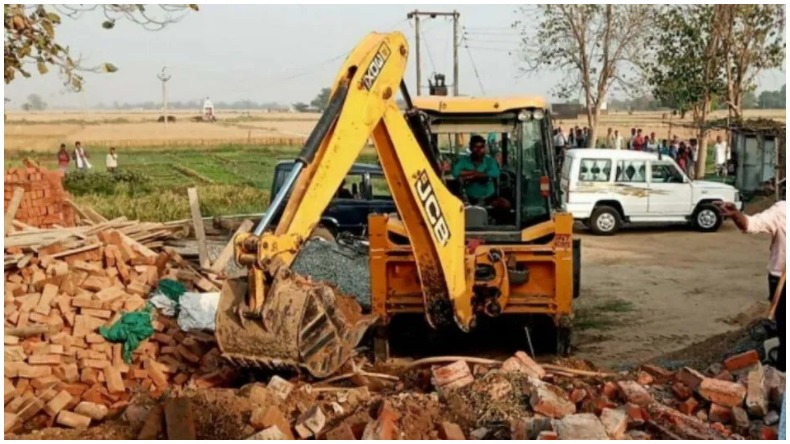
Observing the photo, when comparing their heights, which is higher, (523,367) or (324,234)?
(324,234)

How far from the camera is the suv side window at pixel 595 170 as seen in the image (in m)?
19.1

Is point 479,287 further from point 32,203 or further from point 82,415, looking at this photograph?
point 32,203

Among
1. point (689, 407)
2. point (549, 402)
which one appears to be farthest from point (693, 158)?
point (549, 402)

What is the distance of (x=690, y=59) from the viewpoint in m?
27.3

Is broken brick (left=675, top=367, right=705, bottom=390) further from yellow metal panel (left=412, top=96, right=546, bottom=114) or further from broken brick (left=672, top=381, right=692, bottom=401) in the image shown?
yellow metal panel (left=412, top=96, right=546, bottom=114)

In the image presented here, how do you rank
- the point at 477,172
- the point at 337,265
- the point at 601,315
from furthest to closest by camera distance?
the point at 337,265 → the point at 601,315 → the point at 477,172

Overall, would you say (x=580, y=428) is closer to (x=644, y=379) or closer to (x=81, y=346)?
(x=644, y=379)

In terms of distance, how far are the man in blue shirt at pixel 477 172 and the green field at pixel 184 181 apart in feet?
32.4

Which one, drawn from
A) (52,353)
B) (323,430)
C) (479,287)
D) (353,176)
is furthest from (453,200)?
(353,176)

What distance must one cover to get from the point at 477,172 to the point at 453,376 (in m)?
2.48

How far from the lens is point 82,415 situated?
795cm

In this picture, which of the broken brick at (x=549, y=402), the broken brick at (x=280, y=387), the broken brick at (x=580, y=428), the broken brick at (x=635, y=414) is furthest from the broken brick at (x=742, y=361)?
the broken brick at (x=280, y=387)

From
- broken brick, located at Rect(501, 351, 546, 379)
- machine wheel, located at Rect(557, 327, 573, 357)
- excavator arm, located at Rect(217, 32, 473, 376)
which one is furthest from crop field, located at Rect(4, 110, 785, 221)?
broken brick, located at Rect(501, 351, 546, 379)

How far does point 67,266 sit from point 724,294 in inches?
340
